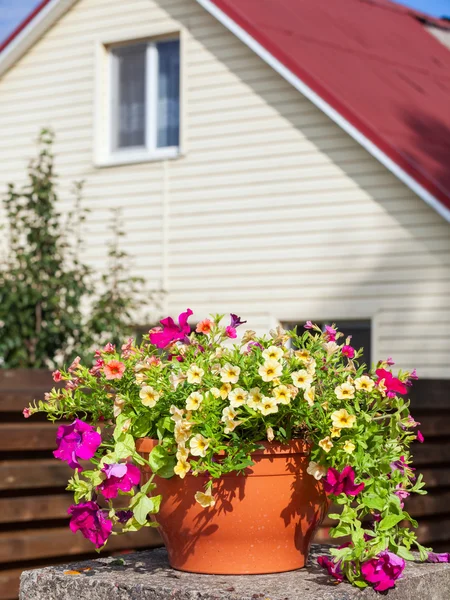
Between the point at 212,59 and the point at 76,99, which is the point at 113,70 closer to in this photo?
the point at 76,99

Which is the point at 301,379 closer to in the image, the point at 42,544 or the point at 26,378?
the point at 42,544

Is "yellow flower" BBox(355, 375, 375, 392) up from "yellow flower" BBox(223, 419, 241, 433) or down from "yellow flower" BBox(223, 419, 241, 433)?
up

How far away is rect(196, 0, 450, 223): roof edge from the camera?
33.2 ft

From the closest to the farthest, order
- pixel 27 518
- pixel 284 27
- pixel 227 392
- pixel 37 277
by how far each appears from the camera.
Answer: pixel 227 392, pixel 27 518, pixel 37 277, pixel 284 27

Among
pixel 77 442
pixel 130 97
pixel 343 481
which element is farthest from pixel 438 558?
pixel 130 97

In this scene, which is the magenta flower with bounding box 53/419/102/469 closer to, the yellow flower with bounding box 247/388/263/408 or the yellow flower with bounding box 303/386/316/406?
the yellow flower with bounding box 247/388/263/408

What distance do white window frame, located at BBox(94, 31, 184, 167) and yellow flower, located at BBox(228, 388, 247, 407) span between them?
9.28 meters

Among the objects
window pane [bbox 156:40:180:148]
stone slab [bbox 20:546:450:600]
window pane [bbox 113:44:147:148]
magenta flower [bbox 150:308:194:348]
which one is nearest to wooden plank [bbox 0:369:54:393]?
stone slab [bbox 20:546:450:600]

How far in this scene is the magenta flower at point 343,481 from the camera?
2906 mm

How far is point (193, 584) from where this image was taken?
9.68 feet

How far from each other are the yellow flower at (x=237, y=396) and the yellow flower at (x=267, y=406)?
2.0 inches

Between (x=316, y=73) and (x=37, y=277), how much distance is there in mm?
3339

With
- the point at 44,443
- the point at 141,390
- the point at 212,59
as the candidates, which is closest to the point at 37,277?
the point at 212,59

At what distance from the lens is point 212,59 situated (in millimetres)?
11789
